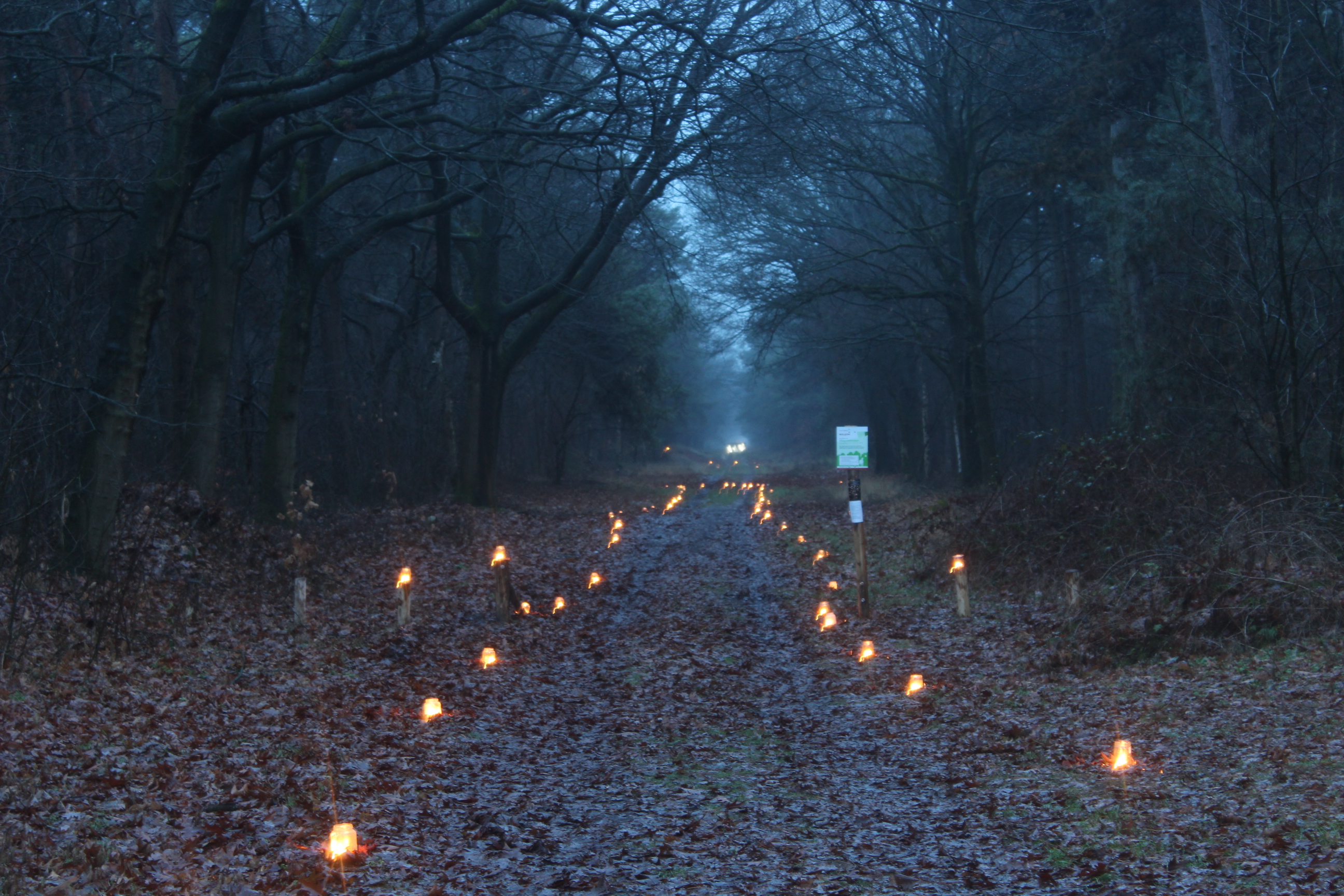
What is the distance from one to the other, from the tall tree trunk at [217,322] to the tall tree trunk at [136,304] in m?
3.58

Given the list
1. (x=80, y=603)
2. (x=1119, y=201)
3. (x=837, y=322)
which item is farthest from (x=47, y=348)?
(x=837, y=322)

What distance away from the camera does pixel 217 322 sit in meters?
14.9

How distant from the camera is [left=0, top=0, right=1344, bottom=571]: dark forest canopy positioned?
11.4 meters

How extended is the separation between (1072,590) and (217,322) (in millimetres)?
11092

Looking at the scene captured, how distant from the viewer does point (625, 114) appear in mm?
13672

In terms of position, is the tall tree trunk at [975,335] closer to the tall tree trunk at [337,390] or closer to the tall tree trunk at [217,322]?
the tall tree trunk at [337,390]

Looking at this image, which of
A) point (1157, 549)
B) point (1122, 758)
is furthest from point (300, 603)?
point (1157, 549)

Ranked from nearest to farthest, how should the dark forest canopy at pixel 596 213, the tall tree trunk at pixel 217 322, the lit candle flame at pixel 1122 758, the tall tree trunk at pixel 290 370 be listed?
the lit candle flame at pixel 1122 758
the dark forest canopy at pixel 596 213
the tall tree trunk at pixel 217 322
the tall tree trunk at pixel 290 370

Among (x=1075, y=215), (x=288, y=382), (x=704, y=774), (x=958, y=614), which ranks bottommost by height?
(x=704, y=774)

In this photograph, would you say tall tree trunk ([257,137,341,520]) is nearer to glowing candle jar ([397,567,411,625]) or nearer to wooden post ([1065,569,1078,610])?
glowing candle jar ([397,567,411,625])

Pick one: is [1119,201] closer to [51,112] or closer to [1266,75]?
[1266,75]

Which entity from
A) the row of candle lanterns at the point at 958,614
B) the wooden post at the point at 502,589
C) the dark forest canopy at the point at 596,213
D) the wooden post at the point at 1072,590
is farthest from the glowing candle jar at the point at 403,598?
the wooden post at the point at 1072,590

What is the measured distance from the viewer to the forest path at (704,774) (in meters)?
5.84

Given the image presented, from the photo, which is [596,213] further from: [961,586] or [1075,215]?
[961,586]
